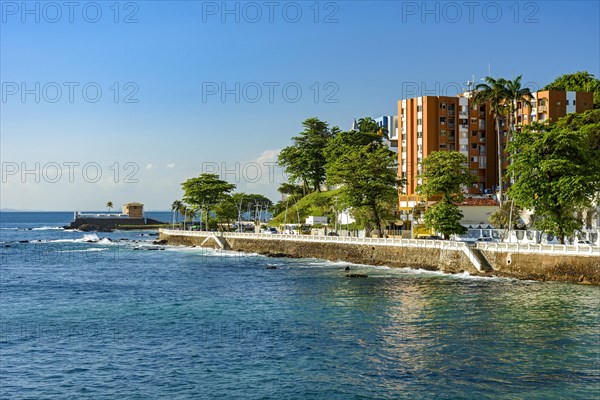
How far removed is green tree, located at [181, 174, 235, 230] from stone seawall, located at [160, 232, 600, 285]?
3823 cm

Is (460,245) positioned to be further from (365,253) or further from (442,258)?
(365,253)

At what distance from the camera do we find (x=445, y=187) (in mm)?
91875

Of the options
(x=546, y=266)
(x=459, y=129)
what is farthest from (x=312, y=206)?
(x=546, y=266)

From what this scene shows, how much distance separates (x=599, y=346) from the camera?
130 feet

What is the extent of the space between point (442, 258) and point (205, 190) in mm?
90138

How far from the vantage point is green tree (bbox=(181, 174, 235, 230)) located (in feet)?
532

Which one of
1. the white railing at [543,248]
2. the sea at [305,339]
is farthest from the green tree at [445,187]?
the sea at [305,339]

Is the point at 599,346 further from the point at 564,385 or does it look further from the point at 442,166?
the point at 442,166

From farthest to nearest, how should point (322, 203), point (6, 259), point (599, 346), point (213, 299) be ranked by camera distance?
point (322, 203)
point (6, 259)
point (213, 299)
point (599, 346)

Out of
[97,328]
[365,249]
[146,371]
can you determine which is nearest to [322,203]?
[365,249]

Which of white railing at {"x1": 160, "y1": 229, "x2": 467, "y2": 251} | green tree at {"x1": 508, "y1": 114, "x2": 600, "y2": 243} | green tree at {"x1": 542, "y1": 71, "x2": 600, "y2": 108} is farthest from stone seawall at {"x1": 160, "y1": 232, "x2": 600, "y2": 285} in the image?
green tree at {"x1": 542, "y1": 71, "x2": 600, "y2": 108}

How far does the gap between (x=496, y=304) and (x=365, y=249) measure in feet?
137

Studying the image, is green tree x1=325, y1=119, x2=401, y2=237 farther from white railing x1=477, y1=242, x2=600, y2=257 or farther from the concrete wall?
white railing x1=477, y1=242, x2=600, y2=257

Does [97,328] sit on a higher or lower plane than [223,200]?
lower
